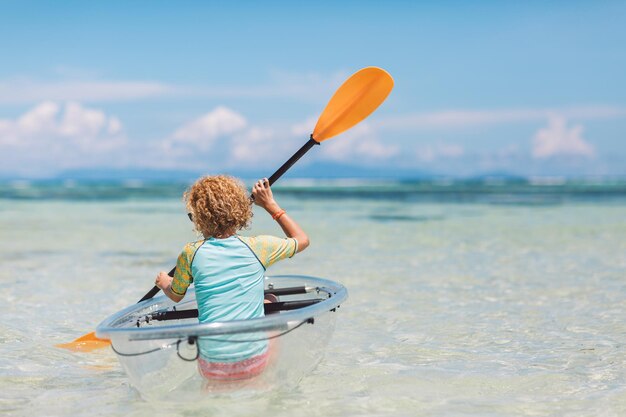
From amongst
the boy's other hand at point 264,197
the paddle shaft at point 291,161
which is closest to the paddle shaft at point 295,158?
the paddle shaft at point 291,161

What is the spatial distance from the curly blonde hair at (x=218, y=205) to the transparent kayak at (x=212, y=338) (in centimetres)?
48

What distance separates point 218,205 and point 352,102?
5.97 ft

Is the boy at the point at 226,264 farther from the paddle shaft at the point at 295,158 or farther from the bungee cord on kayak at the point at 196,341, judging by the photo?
the paddle shaft at the point at 295,158

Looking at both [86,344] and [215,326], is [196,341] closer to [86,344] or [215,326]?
[215,326]

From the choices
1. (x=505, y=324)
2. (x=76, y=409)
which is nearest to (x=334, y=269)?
(x=505, y=324)

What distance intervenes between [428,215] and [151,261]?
436 inches

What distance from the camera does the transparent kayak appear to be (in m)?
3.28

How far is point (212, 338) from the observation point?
332cm

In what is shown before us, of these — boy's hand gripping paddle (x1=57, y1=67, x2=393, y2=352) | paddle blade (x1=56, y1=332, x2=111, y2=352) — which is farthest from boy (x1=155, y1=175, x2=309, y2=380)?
paddle blade (x1=56, y1=332, x2=111, y2=352)

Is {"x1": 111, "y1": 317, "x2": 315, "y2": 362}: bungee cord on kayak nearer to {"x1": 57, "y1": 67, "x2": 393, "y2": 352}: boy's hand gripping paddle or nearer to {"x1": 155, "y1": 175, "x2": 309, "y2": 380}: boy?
{"x1": 155, "y1": 175, "x2": 309, "y2": 380}: boy

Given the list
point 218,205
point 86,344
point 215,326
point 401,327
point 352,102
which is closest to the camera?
point 215,326

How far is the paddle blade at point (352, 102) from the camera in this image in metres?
4.91

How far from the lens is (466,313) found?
6273 mm

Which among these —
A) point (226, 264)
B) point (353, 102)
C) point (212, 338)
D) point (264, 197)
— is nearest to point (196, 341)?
point (212, 338)
